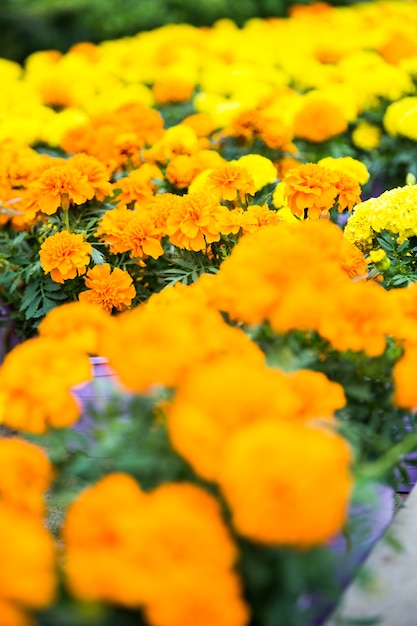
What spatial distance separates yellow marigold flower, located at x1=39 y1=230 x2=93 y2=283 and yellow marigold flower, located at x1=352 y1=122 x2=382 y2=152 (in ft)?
7.09

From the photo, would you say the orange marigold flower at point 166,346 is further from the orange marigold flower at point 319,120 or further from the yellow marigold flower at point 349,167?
the orange marigold flower at point 319,120

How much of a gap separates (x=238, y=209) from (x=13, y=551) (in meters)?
1.99

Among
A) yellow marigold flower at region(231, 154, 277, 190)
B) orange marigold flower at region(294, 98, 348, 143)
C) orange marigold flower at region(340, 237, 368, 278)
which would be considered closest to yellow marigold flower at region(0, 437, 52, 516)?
orange marigold flower at region(340, 237, 368, 278)

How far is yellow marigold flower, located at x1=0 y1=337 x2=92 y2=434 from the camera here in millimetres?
1702

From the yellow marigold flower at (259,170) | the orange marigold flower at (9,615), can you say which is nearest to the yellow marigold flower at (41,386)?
the orange marigold flower at (9,615)

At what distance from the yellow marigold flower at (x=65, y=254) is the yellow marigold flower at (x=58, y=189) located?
0.49 ft

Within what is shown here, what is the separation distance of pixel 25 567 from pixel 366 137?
12.8 ft

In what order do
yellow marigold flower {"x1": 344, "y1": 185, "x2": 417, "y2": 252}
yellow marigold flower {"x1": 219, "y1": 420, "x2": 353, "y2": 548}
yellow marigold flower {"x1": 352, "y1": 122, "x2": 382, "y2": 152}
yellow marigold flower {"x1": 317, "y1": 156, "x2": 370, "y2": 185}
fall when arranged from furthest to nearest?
1. yellow marigold flower {"x1": 352, "y1": 122, "x2": 382, "y2": 152}
2. yellow marigold flower {"x1": 317, "y1": 156, "x2": 370, "y2": 185}
3. yellow marigold flower {"x1": 344, "y1": 185, "x2": 417, "y2": 252}
4. yellow marigold flower {"x1": 219, "y1": 420, "x2": 353, "y2": 548}

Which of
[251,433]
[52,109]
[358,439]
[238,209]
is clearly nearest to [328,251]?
[358,439]

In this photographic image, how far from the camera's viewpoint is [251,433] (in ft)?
4.51

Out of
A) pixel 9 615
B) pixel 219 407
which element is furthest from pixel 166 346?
pixel 9 615

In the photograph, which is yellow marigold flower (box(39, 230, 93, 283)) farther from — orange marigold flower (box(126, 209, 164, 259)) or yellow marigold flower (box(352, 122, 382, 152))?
yellow marigold flower (box(352, 122, 382, 152))

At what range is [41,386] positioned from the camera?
170cm

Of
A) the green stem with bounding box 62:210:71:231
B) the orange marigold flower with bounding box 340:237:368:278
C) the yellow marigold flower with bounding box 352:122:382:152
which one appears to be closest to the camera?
the orange marigold flower with bounding box 340:237:368:278
